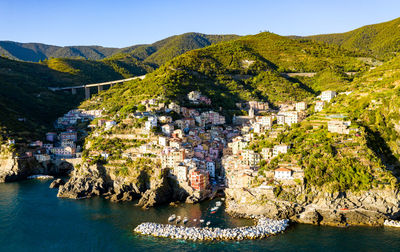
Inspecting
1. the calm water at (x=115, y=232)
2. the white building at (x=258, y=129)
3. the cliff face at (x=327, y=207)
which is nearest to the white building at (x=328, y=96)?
the white building at (x=258, y=129)

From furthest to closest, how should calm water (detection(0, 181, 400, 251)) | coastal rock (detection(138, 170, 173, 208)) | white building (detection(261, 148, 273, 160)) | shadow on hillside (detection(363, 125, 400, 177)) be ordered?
white building (detection(261, 148, 273, 160)), coastal rock (detection(138, 170, 173, 208)), shadow on hillside (detection(363, 125, 400, 177)), calm water (detection(0, 181, 400, 251))

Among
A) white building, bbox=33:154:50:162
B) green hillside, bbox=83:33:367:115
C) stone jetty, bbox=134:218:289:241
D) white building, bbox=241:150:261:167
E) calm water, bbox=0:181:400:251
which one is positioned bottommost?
calm water, bbox=0:181:400:251

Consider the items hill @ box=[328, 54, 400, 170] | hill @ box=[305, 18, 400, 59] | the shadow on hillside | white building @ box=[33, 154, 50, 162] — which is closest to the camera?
the shadow on hillside

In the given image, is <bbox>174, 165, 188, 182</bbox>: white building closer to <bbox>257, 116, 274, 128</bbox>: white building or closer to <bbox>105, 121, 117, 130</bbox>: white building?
<bbox>257, 116, 274, 128</bbox>: white building

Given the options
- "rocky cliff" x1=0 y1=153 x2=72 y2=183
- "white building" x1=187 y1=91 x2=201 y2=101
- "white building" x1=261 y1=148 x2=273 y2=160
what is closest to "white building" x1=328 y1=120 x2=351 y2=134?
"white building" x1=261 y1=148 x2=273 y2=160

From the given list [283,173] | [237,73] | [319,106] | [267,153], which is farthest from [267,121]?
[237,73]

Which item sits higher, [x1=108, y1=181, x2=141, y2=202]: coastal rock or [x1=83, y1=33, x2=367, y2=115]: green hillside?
[x1=83, y1=33, x2=367, y2=115]: green hillside
